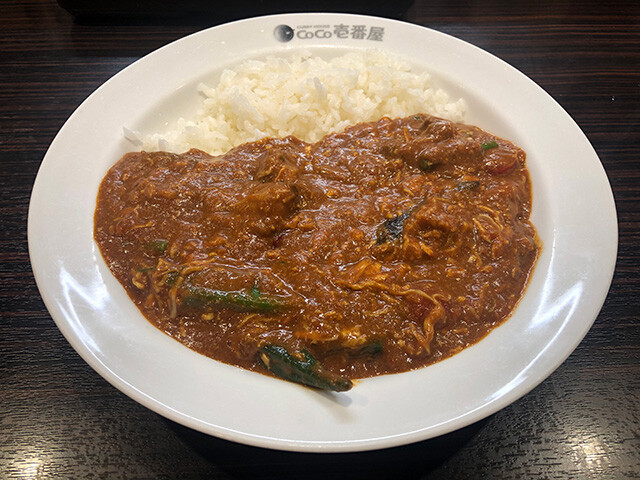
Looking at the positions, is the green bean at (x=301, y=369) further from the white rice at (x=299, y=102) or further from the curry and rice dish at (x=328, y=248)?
the white rice at (x=299, y=102)

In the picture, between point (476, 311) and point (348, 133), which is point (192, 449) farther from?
point (348, 133)

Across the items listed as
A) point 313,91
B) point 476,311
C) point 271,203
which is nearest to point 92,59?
point 313,91

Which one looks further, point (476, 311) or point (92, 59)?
point (92, 59)

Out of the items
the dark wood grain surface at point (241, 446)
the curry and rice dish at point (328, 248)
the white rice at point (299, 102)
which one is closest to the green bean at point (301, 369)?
the curry and rice dish at point (328, 248)

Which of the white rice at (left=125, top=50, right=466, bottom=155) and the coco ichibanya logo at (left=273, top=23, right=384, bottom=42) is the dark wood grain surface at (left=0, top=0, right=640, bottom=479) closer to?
the white rice at (left=125, top=50, right=466, bottom=155)

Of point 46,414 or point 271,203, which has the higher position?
point 271,203

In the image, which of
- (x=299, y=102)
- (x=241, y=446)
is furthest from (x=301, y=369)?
(x=299, y=102)

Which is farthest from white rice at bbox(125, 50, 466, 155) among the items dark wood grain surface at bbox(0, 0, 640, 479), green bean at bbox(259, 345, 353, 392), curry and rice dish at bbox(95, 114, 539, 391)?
green bean at bbox(259, 345, 353, 392)
